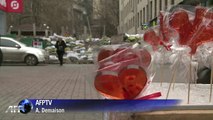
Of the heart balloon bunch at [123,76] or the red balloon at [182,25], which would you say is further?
the red balloon at [182,25]

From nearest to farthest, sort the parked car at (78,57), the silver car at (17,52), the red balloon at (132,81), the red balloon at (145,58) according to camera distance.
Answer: the red balloon at (132,81)
the red balloon at (145,58)
the silver car at (17,52)
the parked car at (78,57)

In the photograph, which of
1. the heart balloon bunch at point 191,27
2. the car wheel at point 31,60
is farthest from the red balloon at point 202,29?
the car wheel at point 31,60

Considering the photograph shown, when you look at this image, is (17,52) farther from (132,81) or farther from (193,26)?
(132,81)

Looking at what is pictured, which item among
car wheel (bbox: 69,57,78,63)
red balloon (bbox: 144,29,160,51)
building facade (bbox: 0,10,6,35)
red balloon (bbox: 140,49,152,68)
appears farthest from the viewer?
building facade (bbox: 0,10,6,35)

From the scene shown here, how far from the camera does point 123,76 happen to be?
3.09 m

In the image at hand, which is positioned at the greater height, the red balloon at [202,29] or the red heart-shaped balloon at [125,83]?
the red balloon at [202,29]

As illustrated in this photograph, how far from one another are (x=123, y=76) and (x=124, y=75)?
0.01m

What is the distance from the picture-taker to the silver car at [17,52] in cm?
2456

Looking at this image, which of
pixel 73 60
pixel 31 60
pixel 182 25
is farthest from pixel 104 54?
pixel 73 60

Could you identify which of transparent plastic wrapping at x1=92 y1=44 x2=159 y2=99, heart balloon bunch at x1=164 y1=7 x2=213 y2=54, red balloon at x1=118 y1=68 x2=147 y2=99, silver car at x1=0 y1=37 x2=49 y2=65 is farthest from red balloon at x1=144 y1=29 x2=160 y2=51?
silver car at x1=0 y1=37 x2=49 y2=65

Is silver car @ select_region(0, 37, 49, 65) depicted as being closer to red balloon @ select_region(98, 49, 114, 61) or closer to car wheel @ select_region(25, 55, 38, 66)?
car wheel @ select_region(25, 55, 38, 66)

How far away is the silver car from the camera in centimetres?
2456

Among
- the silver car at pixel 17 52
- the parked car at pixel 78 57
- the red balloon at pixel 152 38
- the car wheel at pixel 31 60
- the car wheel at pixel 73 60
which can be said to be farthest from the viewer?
the car wheel at pixel 73 60

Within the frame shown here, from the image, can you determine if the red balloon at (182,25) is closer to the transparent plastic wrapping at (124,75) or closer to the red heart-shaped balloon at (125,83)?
the transparent plastic wrapping at (124,75)
